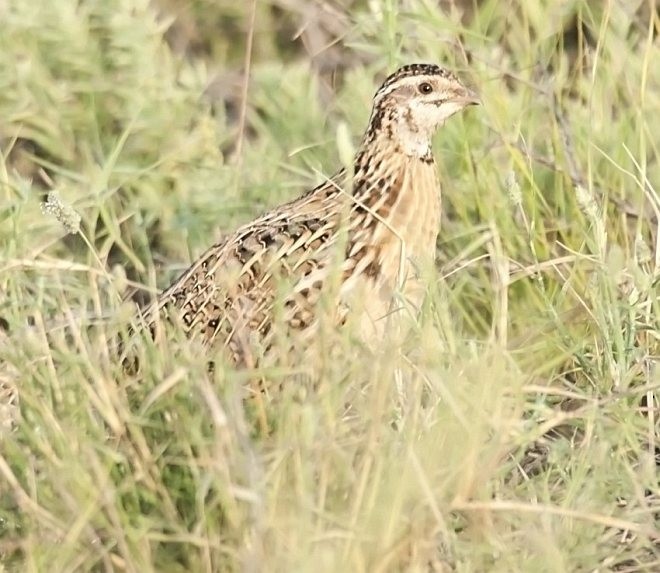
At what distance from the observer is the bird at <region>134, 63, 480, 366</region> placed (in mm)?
3920

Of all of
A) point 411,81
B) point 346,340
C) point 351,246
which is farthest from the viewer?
point 411,81

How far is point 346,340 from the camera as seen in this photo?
3320 mm

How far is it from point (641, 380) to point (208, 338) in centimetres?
99

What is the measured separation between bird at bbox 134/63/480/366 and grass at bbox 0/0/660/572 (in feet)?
0.58

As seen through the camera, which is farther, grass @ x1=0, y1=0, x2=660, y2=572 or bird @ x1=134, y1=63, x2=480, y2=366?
bird @ x1=134, y1=63, x2=480, y2=366

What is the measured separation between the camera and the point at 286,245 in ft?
13.5

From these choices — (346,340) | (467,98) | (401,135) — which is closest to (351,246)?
(401,135)

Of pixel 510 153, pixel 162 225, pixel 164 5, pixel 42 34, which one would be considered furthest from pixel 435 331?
pixel 164 5

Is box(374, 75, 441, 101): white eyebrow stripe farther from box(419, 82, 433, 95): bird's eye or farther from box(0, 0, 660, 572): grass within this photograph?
box(0, 0, 660, 572): grass

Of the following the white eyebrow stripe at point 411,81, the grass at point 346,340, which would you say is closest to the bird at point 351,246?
the white eyebrow stripe at point 411,81

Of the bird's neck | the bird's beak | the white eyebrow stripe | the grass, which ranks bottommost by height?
the grass

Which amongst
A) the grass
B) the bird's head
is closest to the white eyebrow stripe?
the bird's head

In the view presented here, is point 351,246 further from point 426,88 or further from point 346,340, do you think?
point 346,340

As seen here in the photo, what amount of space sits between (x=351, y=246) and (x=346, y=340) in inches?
34.4
